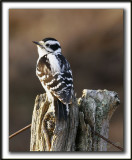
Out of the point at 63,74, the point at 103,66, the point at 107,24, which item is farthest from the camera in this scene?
the point at 103,66

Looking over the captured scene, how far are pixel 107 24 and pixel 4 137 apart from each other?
2.88 meters

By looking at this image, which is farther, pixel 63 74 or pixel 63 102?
pixel 63 74

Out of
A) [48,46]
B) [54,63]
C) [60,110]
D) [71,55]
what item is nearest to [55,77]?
[54,63]

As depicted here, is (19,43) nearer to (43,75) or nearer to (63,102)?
(43,75)

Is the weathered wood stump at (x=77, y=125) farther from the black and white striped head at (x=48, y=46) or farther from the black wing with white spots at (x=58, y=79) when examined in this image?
the black and white striped head at (x=48, y=46)

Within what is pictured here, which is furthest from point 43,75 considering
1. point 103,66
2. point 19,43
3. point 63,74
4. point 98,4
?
point 103,66

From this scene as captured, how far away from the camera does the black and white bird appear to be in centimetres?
351

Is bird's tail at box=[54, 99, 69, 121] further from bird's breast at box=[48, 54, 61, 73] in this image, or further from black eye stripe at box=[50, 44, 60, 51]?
black eye stripe at box=[50, 44, 60, 51]

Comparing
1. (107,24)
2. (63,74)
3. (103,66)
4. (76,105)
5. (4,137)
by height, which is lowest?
(4,137)

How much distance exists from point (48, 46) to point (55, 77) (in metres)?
0.75

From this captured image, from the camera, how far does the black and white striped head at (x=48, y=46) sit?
4508mm

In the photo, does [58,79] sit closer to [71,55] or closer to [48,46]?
[48,46]

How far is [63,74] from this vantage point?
399 cm

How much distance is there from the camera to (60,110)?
11.2 ft
